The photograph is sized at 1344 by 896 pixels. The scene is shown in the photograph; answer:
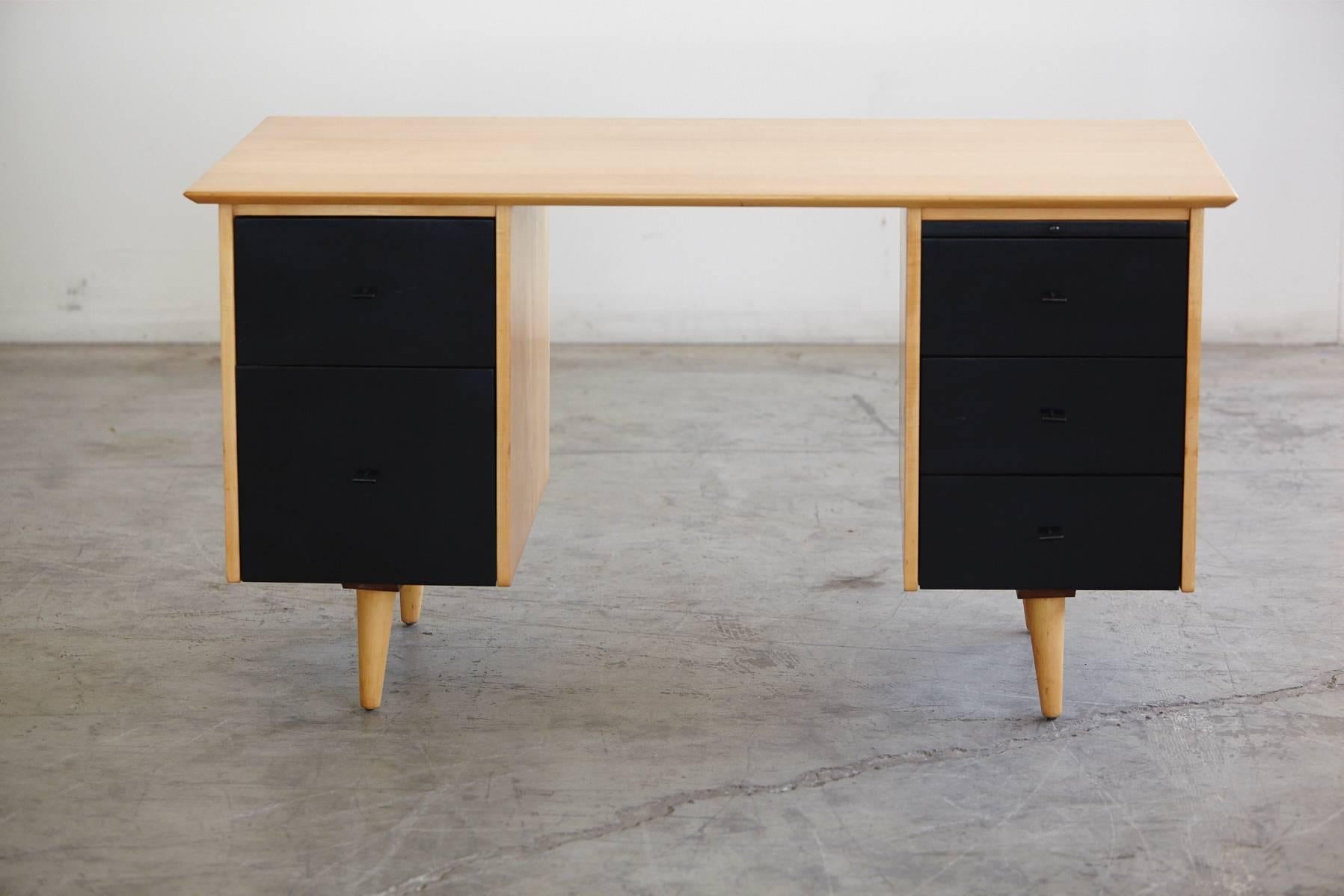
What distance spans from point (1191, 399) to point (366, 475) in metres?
1.27

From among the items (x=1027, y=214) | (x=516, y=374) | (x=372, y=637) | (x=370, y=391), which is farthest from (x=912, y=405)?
(x=372, y=637)

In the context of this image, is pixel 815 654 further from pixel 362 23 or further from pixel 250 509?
pixel 362 23

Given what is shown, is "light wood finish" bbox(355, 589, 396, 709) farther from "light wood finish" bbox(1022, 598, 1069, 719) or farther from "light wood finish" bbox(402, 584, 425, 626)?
"light wood finish" bbox(1022, 598, 1069, 719)

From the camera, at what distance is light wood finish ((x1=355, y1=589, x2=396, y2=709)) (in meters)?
2.39

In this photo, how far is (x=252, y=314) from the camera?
7.34 feet

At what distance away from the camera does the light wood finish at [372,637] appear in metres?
2.39

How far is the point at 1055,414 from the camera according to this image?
2.24 m

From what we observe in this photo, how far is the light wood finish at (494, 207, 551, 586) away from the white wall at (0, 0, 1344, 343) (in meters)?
3.15

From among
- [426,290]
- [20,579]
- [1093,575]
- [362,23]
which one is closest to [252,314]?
[426,290]

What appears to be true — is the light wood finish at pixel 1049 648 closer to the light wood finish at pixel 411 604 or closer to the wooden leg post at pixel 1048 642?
the wooden leg post at pixel 1048 642

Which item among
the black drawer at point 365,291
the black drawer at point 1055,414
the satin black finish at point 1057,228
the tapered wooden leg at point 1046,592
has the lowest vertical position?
the tapered wooden leg at point 1046,592

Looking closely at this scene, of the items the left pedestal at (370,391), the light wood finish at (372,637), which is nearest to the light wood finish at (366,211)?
the left pedestal at (370,391)

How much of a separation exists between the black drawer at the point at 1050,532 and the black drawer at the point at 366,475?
2.32ft

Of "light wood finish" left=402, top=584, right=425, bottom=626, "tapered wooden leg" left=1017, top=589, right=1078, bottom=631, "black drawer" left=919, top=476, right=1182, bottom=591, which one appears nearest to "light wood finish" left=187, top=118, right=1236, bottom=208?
"black drawer" left=919, top=476, right=1182, bottom=591
